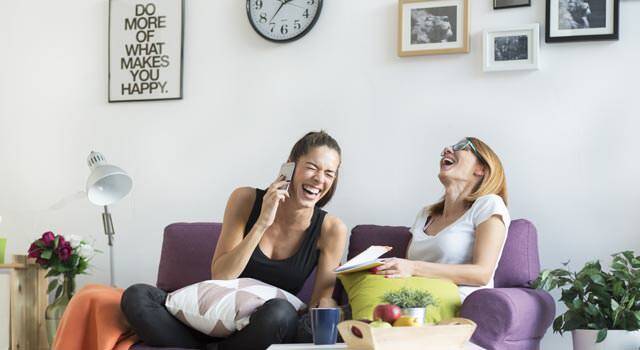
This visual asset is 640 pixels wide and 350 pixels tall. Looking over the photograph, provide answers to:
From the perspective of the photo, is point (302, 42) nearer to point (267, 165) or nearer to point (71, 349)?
point (267, 165)

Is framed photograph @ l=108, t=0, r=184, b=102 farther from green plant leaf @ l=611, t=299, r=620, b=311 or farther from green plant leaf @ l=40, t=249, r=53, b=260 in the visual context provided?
green plant leaf @ l=611, t=299, r=620, b=311

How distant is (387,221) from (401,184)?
167 millimetres

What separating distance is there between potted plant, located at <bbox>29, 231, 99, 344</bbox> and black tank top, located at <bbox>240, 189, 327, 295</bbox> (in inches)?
41.8

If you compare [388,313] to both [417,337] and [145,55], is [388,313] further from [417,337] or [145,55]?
[145,55]

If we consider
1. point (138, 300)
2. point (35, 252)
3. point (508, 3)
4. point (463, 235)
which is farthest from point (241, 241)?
point (508, 3)

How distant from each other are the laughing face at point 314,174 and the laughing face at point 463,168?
1.40 feet

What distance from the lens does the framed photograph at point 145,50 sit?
386cm

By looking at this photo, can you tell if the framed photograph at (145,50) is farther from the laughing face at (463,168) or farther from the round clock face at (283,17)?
the laughing face at (463,168)

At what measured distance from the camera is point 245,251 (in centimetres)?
282

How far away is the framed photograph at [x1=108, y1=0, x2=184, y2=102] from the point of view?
3.86 meters

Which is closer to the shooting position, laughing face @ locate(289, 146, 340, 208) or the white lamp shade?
laughing face @ locate(289, 146, 340, 208)

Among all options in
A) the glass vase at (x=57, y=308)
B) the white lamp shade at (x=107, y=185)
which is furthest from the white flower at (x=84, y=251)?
the white lamp shade at (x=107, y=185)

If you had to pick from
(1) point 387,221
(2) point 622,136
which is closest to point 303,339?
(1) point 387,221

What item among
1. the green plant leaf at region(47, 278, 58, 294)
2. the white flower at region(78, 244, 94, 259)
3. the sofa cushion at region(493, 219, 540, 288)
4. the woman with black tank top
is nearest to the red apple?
the woman with black tank top
